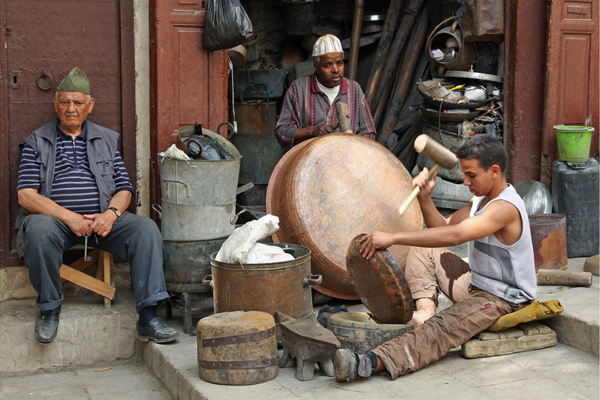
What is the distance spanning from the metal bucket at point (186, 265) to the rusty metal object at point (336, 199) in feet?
1.88

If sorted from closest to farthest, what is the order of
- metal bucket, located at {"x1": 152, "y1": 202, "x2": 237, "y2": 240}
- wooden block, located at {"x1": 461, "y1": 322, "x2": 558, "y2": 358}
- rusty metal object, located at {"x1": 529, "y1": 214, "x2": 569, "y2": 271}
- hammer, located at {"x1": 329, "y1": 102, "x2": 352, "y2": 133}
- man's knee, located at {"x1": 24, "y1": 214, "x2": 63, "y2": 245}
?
1. wooden block, located at {"x1": 461, "y1": 322, "x2": 558, "y2": 358}
2. man's knee, located at {"x1": 24, "y1": 214, "x2": 63, "y2": 245}
3. metal bucket, located at {"x1": 152, "y1": 202, "x2": 237, "y2": 240}
4. rusty metal object, located at {"x1": 529, "y1": 214, "x2": 569, "y2": 271}
5. hammer, located at {"x1": 329, "y1": 102, "x2": 352, "y2": 133}

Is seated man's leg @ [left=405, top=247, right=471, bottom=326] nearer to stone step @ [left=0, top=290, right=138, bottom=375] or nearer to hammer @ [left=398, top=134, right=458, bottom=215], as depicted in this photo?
hammer @ [left=398, top=134, right=458, bottom=215]

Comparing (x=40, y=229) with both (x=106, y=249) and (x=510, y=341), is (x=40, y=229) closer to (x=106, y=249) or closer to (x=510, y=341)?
(x=106, y=249)

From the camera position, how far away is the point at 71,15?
5.11m

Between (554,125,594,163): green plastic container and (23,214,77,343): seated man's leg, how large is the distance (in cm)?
392

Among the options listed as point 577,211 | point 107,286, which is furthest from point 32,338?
point 577,211

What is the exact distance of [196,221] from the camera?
15.7 ft

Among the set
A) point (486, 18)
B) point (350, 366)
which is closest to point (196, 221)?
point (350, 366)

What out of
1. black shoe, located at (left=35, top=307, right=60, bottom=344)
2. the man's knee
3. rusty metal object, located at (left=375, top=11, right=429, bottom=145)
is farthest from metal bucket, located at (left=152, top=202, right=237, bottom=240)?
rusty metal object, located at (left=375, top=11, right=429, bottom=145)

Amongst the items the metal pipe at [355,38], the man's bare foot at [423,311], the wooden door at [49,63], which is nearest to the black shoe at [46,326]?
the wooden door at [49,63]

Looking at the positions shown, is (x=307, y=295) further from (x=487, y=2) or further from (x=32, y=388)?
(x=487, y=2)

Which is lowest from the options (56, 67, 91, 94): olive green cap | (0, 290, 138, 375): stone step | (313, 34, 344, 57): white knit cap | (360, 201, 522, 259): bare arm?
(0, 290, 138, 375): stone step

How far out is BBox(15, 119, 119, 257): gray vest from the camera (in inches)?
185

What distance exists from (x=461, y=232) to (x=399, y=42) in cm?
446
